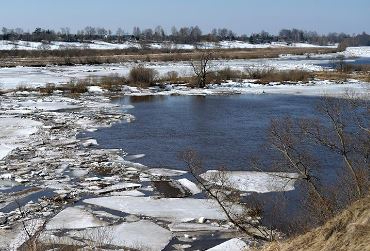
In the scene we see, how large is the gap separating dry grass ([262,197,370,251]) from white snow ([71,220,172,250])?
3010mm

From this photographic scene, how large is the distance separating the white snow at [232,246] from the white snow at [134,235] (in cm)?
102

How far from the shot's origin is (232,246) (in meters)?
9.48

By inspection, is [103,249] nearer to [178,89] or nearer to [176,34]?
[178,89]

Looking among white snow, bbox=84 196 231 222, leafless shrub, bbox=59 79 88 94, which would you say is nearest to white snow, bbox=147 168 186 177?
white snow, bbox=84 196 231 222

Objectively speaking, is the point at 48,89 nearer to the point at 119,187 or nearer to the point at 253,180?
the point at 119,187

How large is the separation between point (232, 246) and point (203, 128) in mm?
12153

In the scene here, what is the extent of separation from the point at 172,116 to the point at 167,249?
611 inches

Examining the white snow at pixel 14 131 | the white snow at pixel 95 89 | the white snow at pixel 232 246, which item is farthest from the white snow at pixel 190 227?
the white snow at pixel 95 89

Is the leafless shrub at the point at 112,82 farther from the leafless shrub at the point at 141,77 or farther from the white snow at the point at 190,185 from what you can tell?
the white snow at the point at 190,185

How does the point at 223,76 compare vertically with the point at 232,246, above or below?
above

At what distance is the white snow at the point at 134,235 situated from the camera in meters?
9.67

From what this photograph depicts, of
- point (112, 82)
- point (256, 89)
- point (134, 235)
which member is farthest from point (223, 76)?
point (134, 235)

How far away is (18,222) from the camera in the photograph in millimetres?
10695

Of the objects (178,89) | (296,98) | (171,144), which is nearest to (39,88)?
(178,89)
